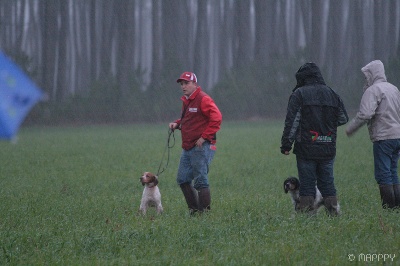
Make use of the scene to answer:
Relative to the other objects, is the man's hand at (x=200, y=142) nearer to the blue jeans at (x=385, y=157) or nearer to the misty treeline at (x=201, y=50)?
the blue jeans at (x=385, y=157)

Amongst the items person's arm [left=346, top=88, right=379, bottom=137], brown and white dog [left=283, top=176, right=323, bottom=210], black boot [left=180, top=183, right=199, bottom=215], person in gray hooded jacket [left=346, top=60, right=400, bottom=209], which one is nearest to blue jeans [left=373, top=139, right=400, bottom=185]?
person in gray hooded jacket [left=346, top=60, right=400, bottom=209]

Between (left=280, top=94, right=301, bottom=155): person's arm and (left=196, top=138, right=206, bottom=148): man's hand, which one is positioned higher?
(left=280, top=94, right=301, bottom=155): person's arm

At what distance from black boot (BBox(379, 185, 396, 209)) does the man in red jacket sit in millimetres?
2276

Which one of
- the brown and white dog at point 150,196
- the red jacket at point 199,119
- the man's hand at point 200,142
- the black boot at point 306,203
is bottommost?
the brown and white dog at point 150,196

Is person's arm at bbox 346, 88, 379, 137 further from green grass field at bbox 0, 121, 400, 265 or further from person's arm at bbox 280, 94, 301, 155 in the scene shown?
green grass field at bbox 0, 121, 400, 265

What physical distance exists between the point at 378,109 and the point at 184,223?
2.98 meters

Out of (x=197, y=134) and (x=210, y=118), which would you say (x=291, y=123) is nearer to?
(x=210, y=118)

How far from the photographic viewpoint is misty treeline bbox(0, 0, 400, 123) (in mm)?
52719

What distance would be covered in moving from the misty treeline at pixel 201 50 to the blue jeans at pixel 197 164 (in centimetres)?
4162

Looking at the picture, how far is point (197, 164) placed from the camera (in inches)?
334

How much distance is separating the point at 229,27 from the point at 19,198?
176 ft

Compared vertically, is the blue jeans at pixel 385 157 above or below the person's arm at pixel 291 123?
below

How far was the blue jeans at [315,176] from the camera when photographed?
7781mm

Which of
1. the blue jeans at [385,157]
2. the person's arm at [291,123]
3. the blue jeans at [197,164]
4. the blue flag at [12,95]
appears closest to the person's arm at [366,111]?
the blue jeans at [385,157]
